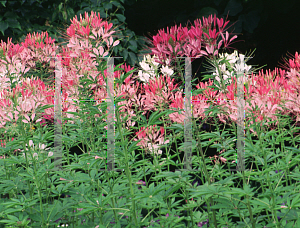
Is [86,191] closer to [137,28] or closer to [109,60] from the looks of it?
[109,60]

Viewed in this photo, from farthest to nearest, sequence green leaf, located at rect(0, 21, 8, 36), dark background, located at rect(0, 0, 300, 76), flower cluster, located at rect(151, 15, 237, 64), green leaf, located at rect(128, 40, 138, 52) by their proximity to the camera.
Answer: green leaf, located at rect(128, 40, 138, 52), dark background, located at rect(0, 0, 300, 76), green leaf, located at rect(0, 21, 8, 36), flower cluster, located at rect(151, 15, 237, 64)

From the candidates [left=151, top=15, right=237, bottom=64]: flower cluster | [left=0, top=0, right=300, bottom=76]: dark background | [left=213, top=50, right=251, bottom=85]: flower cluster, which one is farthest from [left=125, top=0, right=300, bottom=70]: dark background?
[left=151, top=15, right=237, bottom=64]: flower cluster

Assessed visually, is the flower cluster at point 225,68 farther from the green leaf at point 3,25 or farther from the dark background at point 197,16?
the green leaf at point 3,25

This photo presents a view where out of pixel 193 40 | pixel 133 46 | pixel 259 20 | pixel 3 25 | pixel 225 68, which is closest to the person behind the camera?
pixel 193 40

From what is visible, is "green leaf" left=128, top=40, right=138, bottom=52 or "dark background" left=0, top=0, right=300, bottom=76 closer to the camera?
Answer: "dark background" left=0, top=0, right=300, bottom=76

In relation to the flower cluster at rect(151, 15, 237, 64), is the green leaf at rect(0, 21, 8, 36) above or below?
above

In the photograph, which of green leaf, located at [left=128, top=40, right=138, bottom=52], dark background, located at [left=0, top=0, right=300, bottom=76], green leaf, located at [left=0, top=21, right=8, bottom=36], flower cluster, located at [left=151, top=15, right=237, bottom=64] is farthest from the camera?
green leaf, located at [left=128, top=40, right=138, bottom=52]

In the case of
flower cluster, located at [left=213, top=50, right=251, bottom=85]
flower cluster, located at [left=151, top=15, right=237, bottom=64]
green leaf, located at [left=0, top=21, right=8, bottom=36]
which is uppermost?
green leaf, located at [left=0, top=21, right=8, bottom=36]

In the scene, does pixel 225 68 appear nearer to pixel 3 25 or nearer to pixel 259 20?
pixel 259 20

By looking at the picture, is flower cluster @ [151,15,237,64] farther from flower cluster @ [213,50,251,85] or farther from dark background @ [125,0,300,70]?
dark background @ [125,0,300,70]

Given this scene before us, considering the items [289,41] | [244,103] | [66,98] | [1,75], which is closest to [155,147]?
[244,103]

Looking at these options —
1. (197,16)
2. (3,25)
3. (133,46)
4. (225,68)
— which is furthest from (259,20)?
(3,25)

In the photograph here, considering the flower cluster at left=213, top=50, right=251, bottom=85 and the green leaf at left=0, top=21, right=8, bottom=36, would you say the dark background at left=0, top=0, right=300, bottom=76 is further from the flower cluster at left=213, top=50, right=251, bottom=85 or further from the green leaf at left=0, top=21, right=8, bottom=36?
the flower cluster at left=213, top=50, right=251, bottom=85

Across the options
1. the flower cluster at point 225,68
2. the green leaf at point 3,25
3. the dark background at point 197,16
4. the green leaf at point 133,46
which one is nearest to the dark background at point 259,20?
the dark background at point 197,16
